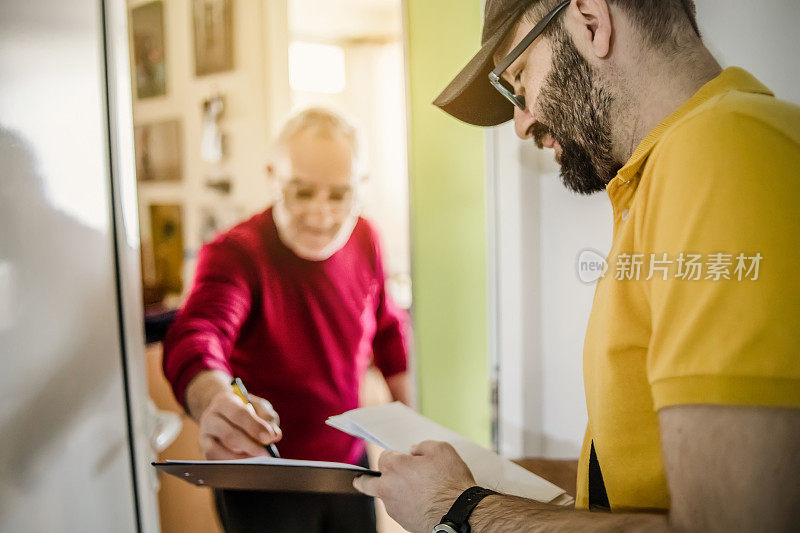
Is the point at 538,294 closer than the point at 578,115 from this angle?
No

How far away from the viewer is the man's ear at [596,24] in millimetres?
746

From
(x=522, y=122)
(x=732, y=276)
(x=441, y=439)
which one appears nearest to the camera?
(x=732, y=276)

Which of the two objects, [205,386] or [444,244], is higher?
[444,244]

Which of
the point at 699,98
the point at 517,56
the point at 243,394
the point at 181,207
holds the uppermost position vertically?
the point at 517,56

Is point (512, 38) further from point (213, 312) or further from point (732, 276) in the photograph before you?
point (213, 312)

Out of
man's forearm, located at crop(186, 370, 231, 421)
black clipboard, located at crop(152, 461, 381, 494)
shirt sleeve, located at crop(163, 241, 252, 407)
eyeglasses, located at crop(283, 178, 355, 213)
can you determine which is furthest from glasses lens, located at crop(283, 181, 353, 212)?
black clipboard, located at crop(152, 461, 381, 494)

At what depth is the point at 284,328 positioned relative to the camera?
3.91ft

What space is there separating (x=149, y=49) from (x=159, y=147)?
0.65 ft

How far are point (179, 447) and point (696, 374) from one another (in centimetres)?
107

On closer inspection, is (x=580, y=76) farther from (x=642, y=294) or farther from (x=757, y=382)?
(x=757, y=382)

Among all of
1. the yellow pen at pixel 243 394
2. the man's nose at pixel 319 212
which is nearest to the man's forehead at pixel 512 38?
the man's nose at pixel 319 212

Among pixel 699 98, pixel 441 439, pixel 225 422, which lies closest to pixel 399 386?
pixel 441 439

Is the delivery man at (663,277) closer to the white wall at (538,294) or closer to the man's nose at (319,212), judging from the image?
the white wall at (538,294)

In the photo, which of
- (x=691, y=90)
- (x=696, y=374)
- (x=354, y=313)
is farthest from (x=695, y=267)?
(x=354, y=313)
